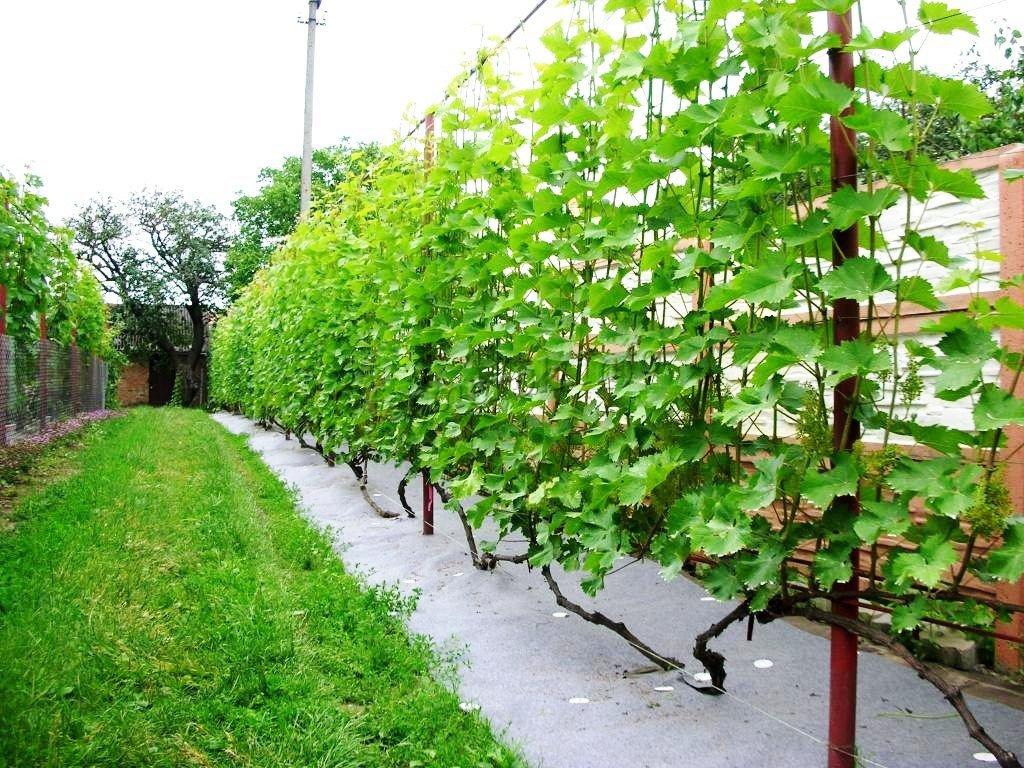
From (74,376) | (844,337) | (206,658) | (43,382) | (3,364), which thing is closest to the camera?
(844,337)

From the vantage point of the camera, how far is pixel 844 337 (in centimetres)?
201

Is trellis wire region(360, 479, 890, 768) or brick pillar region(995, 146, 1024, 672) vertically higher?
brick pillar region(995, 146, 1024, 672)

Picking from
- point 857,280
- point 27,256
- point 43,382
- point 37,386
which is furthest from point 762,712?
point 43,382

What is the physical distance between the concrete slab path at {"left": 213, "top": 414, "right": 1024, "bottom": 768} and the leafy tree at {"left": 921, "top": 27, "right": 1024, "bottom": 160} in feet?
6.02

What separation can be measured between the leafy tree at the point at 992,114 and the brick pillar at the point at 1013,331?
13 cm

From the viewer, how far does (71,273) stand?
11.1 metres

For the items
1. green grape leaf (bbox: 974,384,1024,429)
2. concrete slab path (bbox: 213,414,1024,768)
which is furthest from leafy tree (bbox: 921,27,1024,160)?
concrete slab path (bbox: 213,414,1024,768)

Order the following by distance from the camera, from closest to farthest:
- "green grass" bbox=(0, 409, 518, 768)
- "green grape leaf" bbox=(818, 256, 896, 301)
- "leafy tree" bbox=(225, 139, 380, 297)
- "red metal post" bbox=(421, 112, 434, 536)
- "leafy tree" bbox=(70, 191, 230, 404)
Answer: "green grape leaf" bbox=(818, 256, 896, 301), "green grass" bbox=(0, 409, 518, 768), "red metal post" bbox=(421, 112, 434, 536), "leafy tree" bbox=(70, 191, 230, 404), "leafy tree" bbox=(225, 139, 380, 297)

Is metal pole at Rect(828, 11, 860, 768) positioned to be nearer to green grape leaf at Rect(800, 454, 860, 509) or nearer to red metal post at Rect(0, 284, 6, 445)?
green grape leaf at Rect(800, 454, 860, 509)

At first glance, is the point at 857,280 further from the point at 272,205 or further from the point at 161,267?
the point at 272,205

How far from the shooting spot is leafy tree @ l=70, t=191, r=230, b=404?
1077 inches

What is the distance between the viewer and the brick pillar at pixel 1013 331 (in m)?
2.70

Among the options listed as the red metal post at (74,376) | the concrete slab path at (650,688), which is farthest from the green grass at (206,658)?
the red metal post at (74,376)

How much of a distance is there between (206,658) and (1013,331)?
3.07 metres
